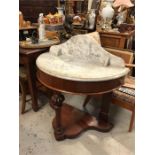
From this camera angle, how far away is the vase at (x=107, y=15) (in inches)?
79.6

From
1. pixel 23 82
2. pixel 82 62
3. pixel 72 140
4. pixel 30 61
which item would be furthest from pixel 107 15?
pixel 72 140

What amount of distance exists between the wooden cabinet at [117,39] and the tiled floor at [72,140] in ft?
2.95

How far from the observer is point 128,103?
71.4 inches

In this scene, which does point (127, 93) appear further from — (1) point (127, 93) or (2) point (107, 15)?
(2) point (107, 15)

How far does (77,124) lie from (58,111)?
41 centimetres

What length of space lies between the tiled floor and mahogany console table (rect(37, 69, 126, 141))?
0.26 ft

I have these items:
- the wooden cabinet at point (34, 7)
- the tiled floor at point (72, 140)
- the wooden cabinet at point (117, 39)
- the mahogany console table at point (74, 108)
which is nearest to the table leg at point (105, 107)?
the mahogany console table at point (74, 108)

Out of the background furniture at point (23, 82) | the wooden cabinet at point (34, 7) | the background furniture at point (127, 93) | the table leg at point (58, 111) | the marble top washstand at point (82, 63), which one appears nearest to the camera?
the marble top washstand at point (82, 63)

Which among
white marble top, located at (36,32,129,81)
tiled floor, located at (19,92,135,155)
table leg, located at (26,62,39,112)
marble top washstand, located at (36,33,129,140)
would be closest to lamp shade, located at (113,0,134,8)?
marble top washstand, located at (36,33,129,140)

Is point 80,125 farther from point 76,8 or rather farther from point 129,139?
point 76,8

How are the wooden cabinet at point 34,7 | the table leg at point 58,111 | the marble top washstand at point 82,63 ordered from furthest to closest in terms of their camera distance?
the wooden cabinet at point 34,7, the table leg at point 58,111, the marble top washstand at point 82,63

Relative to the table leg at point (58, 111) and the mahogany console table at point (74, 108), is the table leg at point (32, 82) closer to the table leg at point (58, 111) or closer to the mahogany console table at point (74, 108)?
the mahogany console table at point (74, 108)
